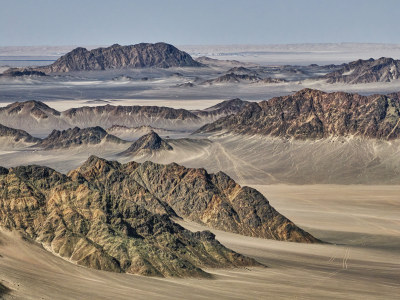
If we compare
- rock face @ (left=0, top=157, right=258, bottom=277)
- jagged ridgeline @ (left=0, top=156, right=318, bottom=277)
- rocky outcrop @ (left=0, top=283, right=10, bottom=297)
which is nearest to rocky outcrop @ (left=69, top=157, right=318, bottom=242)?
jagged ridgeline @ (left=0, top=156, right=318, bottom=277)

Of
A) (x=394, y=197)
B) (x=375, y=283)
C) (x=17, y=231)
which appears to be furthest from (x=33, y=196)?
(x=394, y=197)

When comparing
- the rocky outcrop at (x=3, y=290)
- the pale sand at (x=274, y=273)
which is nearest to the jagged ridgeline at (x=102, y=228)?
the pale sand at (x=274, y=273)

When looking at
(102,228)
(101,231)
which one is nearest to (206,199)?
(102,228)

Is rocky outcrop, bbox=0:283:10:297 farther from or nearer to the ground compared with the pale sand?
farther from the ground

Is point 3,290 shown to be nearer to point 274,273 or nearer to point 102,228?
point 102,228

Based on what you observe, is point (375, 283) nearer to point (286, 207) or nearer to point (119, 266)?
point (119, 266)

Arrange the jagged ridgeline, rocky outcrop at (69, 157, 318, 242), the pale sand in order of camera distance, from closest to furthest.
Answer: the pale sand, the jagged ridgeline, rocky outcrop at (69, 157, 318, 242)

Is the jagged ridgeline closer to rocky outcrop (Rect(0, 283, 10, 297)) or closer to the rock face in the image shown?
the rock face
